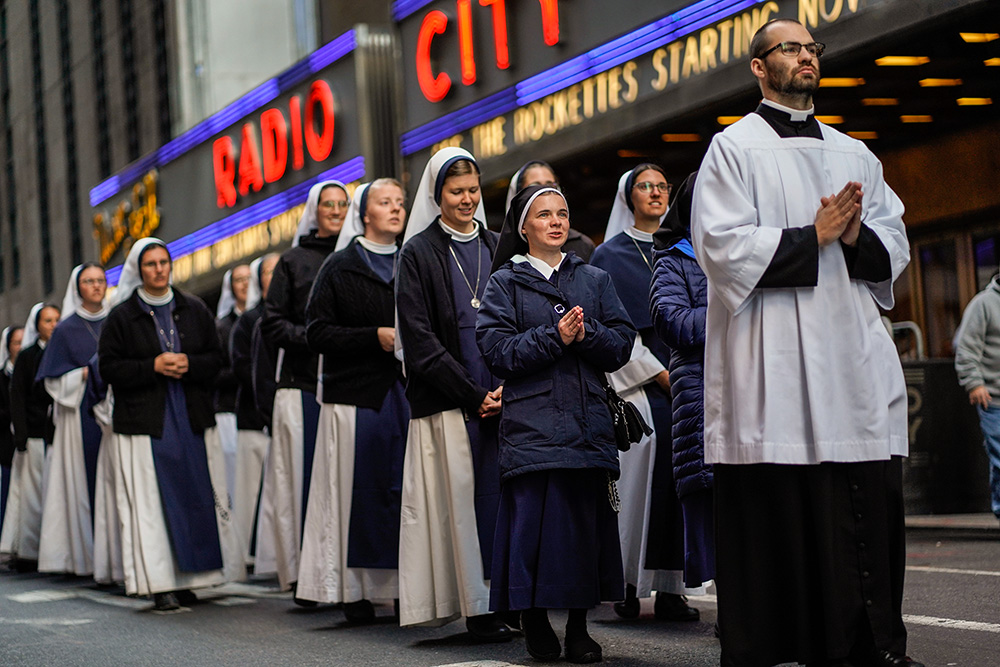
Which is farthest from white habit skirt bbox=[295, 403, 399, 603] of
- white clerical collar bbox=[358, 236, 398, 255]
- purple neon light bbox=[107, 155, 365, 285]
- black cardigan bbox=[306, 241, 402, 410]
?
purple neon light bbox=[107, 155, 365, 285]

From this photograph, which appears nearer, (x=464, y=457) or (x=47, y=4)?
(x=464, y=457)

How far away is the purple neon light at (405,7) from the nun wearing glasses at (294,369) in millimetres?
7873

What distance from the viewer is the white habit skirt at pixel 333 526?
755cm

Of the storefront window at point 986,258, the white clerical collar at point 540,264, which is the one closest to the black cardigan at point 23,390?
the white clerical collar at point 540,264

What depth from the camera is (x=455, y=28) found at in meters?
16.1

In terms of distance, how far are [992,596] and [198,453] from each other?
15.2 feet

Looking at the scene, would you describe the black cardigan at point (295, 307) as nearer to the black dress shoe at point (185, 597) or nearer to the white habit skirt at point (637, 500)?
the black dress shoe at point (185, 597)

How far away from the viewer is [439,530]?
6.82m

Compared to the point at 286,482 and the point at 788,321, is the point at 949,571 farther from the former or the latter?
the point at 788,321

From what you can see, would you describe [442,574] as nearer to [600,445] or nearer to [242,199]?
[600,445]

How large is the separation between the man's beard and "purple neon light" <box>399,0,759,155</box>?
6.41 meters

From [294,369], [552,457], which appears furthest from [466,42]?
[552,457]

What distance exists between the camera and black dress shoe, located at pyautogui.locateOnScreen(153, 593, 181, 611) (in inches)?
344

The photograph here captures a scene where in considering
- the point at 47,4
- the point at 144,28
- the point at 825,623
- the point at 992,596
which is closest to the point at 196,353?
the point at 992,596
